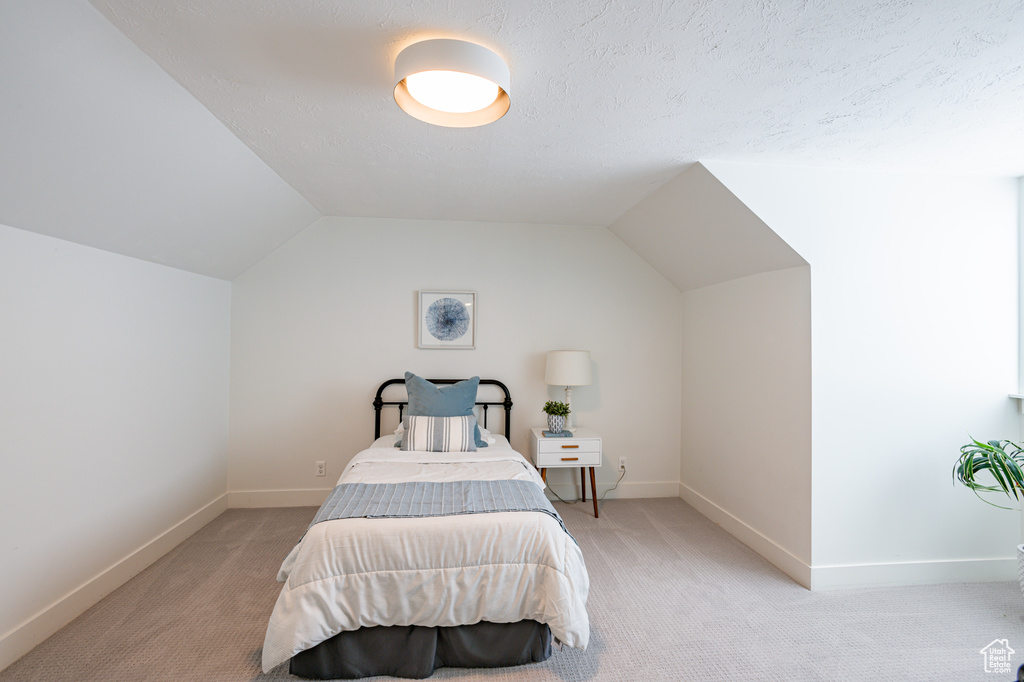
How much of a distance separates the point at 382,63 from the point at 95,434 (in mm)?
2394

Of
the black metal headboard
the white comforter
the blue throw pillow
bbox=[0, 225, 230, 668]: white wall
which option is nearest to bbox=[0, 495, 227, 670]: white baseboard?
bbox=[0, 225, 230, 668]: white wall

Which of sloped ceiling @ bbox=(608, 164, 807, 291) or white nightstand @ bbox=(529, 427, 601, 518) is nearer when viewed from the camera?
sloped ceiling @ bbox=(608, 164, 807, 291)

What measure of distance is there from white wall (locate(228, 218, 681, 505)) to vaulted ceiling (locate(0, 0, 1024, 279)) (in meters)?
1.00

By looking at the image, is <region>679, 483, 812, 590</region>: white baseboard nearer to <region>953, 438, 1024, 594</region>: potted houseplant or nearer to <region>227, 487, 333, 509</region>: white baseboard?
<region>953, 438, 1024, 594</region>: potted houseplant

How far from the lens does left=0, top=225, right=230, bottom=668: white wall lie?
6.73ft

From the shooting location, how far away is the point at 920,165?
270cm

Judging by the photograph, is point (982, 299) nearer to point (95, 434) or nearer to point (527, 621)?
point (527, 621)

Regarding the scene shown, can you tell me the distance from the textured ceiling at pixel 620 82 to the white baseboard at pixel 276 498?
2534 mm

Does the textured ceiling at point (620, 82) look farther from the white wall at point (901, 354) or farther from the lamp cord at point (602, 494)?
the lamp cord at point (602, 494)

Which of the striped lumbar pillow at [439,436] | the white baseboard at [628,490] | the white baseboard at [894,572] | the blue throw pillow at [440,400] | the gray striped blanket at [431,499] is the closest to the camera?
the gray striped blanket at [431,499]

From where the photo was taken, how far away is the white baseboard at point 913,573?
2.73 metres

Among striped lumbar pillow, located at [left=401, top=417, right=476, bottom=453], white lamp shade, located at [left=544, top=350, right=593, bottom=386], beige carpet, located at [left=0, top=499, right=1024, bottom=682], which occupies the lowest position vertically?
beige carpet, located at [left=0, top=499, right=1024, bottom=682]

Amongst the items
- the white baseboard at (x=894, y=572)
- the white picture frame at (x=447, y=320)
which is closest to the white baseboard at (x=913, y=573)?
the white baseboard at (x=894, y=572)

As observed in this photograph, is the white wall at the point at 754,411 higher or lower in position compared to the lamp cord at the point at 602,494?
higher
